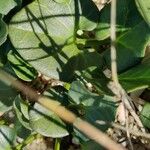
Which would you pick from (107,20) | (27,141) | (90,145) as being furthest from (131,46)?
(27,141)

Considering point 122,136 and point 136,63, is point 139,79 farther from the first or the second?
point 122,136

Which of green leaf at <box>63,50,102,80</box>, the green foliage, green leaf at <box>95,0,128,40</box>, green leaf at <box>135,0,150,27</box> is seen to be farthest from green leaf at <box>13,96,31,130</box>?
green leaf at <box>135,0,150,27</box>

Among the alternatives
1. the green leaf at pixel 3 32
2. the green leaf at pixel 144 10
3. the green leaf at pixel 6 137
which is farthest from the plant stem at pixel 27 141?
the green leaf at pixel 144 10

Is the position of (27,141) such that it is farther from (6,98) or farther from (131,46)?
(131,46)

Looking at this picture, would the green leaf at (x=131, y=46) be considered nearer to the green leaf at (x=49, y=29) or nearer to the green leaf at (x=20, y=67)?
the green leaf at (x=49, y=29)

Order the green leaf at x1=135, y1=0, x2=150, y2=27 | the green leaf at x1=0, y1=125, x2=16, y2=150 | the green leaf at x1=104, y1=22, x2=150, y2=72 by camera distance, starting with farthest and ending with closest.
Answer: the green leaf at x1=0, y1=125, x2=16, y2=150
the green leaf at x1=104, y1=22, x2=150, y2=72
the green leaf at x1=135, y1=0, x2=150, y2=27

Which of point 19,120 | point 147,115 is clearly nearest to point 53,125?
point 19,120

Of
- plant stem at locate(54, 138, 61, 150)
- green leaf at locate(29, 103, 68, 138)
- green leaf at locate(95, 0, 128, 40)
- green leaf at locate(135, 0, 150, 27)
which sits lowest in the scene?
plant stem at locate(54, 138, 61, 150)

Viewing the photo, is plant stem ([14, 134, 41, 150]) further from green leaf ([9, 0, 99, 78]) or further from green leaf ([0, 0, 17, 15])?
green leaf ([0, 0, 17, 15])
